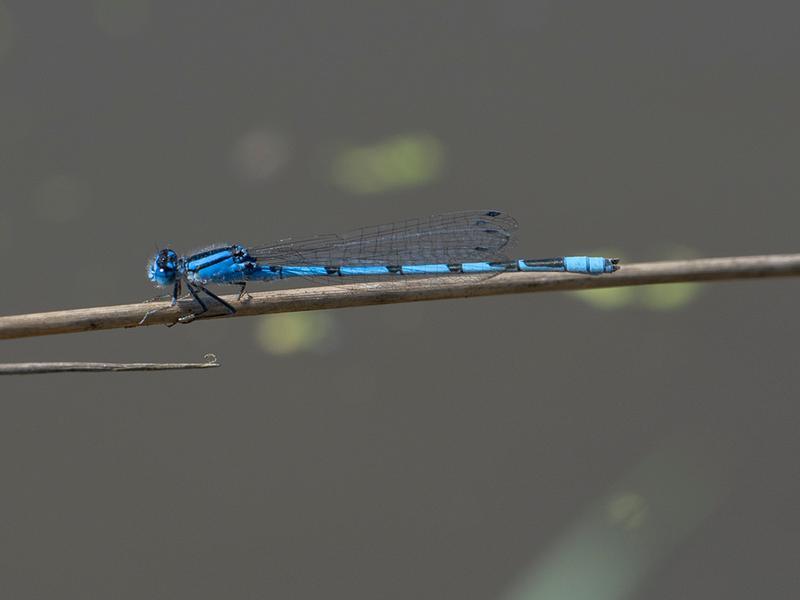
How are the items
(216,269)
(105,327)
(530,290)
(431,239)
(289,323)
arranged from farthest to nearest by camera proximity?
(289,323) < (431,239) < (216,269) < (530,290) < (105,327)

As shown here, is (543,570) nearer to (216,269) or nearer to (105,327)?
(216,269)

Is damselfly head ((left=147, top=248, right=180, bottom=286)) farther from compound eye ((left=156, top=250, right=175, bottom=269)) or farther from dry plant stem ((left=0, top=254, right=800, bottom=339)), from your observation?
dry plant stem ((left=0, top=254, right=800, bottom=339))

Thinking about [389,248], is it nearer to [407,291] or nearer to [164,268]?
[407,291]

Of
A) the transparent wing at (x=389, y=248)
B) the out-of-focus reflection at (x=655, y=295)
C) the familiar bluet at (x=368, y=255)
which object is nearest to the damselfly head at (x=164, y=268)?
the familiar bluet at (x=368, y=255)

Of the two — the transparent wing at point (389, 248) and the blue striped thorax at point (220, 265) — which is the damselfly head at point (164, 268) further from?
the transparent wing at point (389, 248)

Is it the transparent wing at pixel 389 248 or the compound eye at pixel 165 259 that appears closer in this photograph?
the compound eye at pixel 165 259

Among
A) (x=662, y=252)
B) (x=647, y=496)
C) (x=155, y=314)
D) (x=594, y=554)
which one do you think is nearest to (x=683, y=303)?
(x=662, y=252)

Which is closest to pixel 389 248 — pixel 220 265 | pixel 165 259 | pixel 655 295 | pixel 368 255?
pixel 368 255
